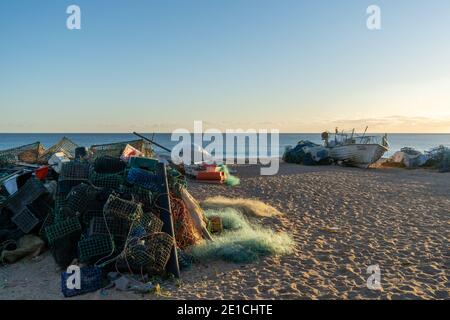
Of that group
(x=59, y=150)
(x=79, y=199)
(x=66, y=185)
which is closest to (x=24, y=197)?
(x=66, y=185)

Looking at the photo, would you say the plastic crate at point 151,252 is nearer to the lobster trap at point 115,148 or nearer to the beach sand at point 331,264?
the beach sand at point 331,264

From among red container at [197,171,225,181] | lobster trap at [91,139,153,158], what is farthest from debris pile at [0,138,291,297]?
red container at [197,171,225,181]

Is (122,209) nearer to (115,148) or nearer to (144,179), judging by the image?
(144,179)

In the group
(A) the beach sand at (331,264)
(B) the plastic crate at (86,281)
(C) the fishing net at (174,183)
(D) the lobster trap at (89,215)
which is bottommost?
(A) the beach sand at (331,264)

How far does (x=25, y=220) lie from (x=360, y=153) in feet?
64.7

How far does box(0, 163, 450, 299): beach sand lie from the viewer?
197 inches

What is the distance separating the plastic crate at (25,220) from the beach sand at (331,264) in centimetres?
54

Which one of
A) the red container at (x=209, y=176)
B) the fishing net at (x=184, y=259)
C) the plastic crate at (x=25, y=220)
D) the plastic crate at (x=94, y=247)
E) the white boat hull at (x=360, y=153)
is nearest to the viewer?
the plastic crate at (x=94, y=247)

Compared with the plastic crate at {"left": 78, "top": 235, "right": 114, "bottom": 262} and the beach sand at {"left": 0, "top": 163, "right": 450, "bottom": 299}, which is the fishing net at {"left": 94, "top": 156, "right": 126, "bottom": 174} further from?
the plastic crate at {"left": 78, "top": 235, "right": 114, "bottom": 262}

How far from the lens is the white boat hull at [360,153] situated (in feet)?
74.5

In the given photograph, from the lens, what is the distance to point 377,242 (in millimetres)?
7156

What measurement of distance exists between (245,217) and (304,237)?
5.66 ft

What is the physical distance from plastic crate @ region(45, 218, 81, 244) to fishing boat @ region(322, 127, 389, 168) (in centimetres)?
1963

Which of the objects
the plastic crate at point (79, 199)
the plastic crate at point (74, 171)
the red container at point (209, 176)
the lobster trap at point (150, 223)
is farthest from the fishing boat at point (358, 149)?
the plastic crate at point (79, 199)
